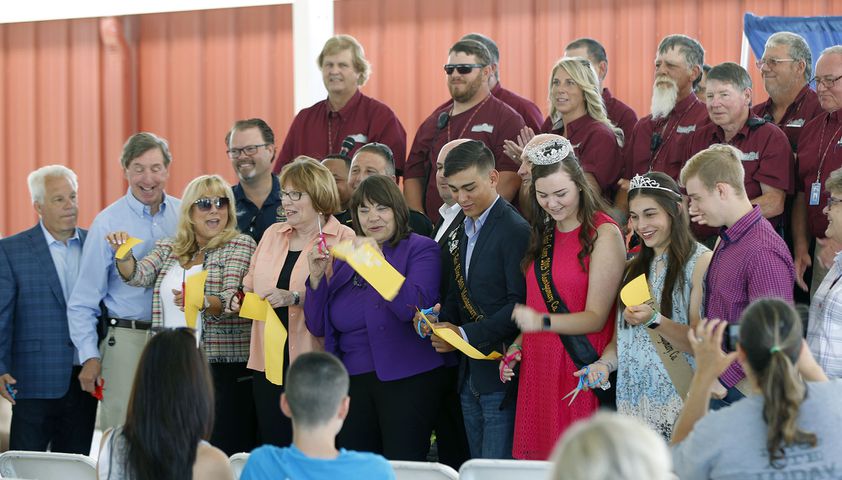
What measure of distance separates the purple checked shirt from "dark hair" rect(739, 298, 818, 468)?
3.24 ft

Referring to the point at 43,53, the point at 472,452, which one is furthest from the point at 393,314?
the point at 43,53

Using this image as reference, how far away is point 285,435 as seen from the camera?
14.7 ft

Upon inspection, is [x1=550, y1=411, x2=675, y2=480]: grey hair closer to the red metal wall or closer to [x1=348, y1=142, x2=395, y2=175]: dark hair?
[x1=348, y1=142, x2=395, y2=175]: dark hair

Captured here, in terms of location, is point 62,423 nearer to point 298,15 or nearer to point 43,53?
point 298,15

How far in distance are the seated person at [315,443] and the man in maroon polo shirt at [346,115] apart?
307 centimetres

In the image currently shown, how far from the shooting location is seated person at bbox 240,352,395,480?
2516 millimetres

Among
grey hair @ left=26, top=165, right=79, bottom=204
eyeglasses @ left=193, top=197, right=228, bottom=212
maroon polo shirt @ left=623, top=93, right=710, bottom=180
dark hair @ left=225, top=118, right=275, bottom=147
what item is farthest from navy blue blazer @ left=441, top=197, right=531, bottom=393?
grey hair @ left=26, top=165, right=79, bottom=204

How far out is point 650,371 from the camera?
3.77 m

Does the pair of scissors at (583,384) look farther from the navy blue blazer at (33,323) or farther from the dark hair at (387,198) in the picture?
the navy blue blazer at (33,323)

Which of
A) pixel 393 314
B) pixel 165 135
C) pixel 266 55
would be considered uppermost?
pixel 266 55

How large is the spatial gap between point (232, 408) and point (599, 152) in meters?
2.10

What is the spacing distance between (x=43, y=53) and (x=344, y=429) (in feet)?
23.2

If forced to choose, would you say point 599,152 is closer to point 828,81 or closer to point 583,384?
point 828,81

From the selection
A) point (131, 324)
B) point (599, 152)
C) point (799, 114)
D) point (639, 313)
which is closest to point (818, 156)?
point (799, 114)
